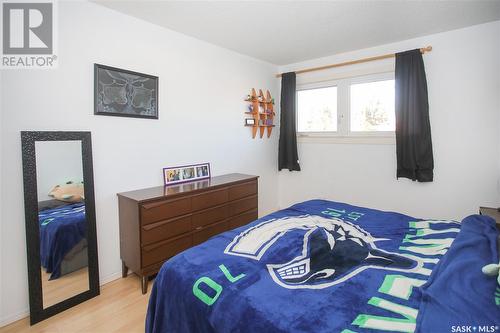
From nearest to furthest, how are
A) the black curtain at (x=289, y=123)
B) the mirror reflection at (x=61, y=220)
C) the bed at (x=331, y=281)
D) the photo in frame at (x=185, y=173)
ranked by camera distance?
the bed at (x=331, y=281)
the mirror reflection at (x=61, y=220)
the photo in frame at (x=185, y=173)
the black curtain at (x=289, y=123)

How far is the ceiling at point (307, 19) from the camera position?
Result: 2.34 meters

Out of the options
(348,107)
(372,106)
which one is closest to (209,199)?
(348,107)

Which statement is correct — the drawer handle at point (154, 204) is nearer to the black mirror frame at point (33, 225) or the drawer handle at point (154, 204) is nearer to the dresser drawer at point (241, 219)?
the black mirror frame at point (33, 225)

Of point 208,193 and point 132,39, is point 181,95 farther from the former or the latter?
point 208,193

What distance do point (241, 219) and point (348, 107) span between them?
6.83ft

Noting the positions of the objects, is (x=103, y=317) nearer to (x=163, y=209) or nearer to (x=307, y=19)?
(x=163, y=209)

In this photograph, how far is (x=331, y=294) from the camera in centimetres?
117

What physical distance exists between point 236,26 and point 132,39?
1013mm

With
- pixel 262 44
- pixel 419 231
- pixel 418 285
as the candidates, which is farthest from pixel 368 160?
pixel 418 285

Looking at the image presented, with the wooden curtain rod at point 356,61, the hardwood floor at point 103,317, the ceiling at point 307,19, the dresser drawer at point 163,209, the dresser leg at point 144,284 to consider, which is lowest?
the hardwood floor at point 103,317

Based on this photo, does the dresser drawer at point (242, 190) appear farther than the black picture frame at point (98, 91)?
Yes

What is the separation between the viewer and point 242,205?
3.23 m

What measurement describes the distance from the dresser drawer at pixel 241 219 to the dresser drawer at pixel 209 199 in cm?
29

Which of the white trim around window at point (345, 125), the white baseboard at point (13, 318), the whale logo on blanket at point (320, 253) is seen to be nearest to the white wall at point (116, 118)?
the white baseboard at point (13, 318)
